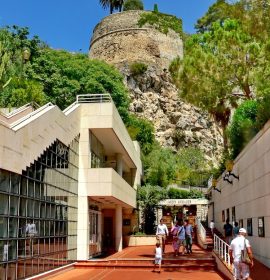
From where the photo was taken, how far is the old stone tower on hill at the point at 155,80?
57.2m

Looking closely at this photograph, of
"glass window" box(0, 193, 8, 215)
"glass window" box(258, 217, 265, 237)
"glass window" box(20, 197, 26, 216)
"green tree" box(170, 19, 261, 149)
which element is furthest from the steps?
"green tree" box(170, 19, 261, 149)

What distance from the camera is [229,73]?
72.2 feet

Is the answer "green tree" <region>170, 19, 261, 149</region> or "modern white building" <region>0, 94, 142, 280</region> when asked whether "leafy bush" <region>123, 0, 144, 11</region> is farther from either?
"modern white building" <region>0, 94, 142, 280</region>

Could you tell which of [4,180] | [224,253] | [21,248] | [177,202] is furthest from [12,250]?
[177,202]

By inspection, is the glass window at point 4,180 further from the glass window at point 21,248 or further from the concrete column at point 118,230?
the concrete column at point 118,230

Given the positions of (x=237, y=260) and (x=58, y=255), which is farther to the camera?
(x=58, y=255)

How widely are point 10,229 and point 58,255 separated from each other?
4383 millimetres

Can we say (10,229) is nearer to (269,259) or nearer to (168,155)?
(269,259)

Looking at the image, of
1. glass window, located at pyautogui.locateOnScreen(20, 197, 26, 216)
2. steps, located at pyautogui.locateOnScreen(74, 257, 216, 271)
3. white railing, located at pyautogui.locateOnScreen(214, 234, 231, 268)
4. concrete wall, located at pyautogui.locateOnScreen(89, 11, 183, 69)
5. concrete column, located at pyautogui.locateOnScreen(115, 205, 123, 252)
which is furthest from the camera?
concrete wall, located at pyautogui.locateOnScreen(89, 11, 183, 69)

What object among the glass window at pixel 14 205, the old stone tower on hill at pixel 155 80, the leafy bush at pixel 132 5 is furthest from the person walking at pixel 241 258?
the leafy bush at pixel 132 5

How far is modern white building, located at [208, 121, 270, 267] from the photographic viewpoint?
1309 centimetres

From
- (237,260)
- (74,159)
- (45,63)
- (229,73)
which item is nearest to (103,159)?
(74,159)

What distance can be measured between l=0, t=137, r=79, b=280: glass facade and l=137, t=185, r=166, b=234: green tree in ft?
46.9

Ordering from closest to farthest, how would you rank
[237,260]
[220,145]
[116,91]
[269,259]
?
1. [237,260]
2. [269,259]
3. [116,91]
4. [220,145]
